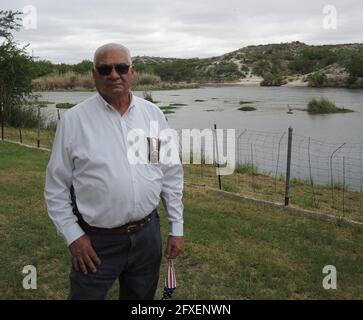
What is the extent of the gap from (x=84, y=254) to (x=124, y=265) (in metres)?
0.26

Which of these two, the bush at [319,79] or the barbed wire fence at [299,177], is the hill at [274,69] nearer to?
the bush at [319,79]

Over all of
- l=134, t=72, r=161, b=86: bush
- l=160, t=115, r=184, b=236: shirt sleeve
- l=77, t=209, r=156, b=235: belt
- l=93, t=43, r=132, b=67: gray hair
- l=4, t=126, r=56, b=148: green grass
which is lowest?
l=4, t=126, r=56, b=148: green grass

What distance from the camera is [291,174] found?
12.2 metres

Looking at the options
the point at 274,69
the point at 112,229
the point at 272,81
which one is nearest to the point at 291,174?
the point at 112,229

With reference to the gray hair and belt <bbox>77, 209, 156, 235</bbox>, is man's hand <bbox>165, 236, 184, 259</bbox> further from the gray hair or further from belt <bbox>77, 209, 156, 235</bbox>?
the gray hair

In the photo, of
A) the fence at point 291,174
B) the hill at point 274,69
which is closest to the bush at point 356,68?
the hill at point 274,69

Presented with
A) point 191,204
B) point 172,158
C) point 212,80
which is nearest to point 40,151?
point 191,204

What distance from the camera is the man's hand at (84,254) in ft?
8.48

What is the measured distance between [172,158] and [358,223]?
4731mm

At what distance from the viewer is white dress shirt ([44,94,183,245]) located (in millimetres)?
2531

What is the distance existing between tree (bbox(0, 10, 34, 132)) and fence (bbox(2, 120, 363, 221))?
6.15 ft

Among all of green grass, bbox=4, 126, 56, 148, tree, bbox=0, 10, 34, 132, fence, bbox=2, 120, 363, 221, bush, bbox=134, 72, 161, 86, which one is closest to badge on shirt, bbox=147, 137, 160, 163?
fence, bbox=2, 120, 363, 221

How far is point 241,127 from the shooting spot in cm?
2380

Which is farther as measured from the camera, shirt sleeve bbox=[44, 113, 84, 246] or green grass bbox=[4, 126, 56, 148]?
green grass bbox=[4, 126, 56, 148]
